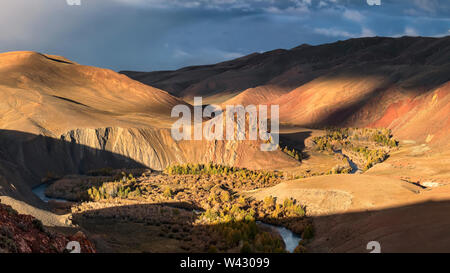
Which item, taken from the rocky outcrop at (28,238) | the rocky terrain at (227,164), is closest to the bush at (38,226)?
the rocky outcrop at (28,238)

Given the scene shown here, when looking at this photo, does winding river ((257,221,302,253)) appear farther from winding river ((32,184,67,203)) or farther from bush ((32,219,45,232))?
winding river ((32,184,67,203))

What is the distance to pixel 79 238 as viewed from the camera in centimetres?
1788

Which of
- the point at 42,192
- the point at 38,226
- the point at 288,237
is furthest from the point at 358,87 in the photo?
the point at 38,226

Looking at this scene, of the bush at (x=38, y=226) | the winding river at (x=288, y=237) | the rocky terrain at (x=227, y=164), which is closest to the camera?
the bush at (x=38, y=226)

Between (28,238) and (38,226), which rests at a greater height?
(28,238)

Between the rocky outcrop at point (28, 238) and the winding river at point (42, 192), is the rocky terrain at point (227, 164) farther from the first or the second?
the winding river at point (42, 192)

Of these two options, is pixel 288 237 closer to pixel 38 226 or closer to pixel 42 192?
pixel 38 226

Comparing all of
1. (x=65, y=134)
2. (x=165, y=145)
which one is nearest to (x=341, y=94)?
(x=165, y=145)

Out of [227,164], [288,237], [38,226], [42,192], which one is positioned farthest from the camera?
[227,164]

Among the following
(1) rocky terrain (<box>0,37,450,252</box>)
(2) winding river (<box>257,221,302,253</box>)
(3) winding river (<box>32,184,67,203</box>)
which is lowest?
(3) winding river (<box>32,184,67,203</box>)

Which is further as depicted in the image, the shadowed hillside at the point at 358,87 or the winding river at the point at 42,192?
the shadowed hillside at the point at 358,87

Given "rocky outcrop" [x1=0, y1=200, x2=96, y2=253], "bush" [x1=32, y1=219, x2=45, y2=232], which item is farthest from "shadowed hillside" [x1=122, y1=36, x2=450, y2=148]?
"bush" [x1=32, y1=219, x2=45, y2=232]

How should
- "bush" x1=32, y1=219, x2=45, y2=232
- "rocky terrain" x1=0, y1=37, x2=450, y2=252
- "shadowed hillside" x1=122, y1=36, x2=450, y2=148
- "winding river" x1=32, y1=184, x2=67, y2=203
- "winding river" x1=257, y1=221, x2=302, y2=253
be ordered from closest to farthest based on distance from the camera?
"bush" x1=32, y1=219, x2=45, y2=232 → "rocky terrain" x1=0, y1=37, x2=450, y2=252 → "winding river" x1=257, y1=221, x2=302, y2=253 → "winding river" x1=32, y1=184, x2=67, y2=203 → "shadowed hillside" x1=122, y1=36, x2=450, y2=148

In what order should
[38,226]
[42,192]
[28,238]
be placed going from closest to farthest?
[28,238] → [38,226] → [42,192]
